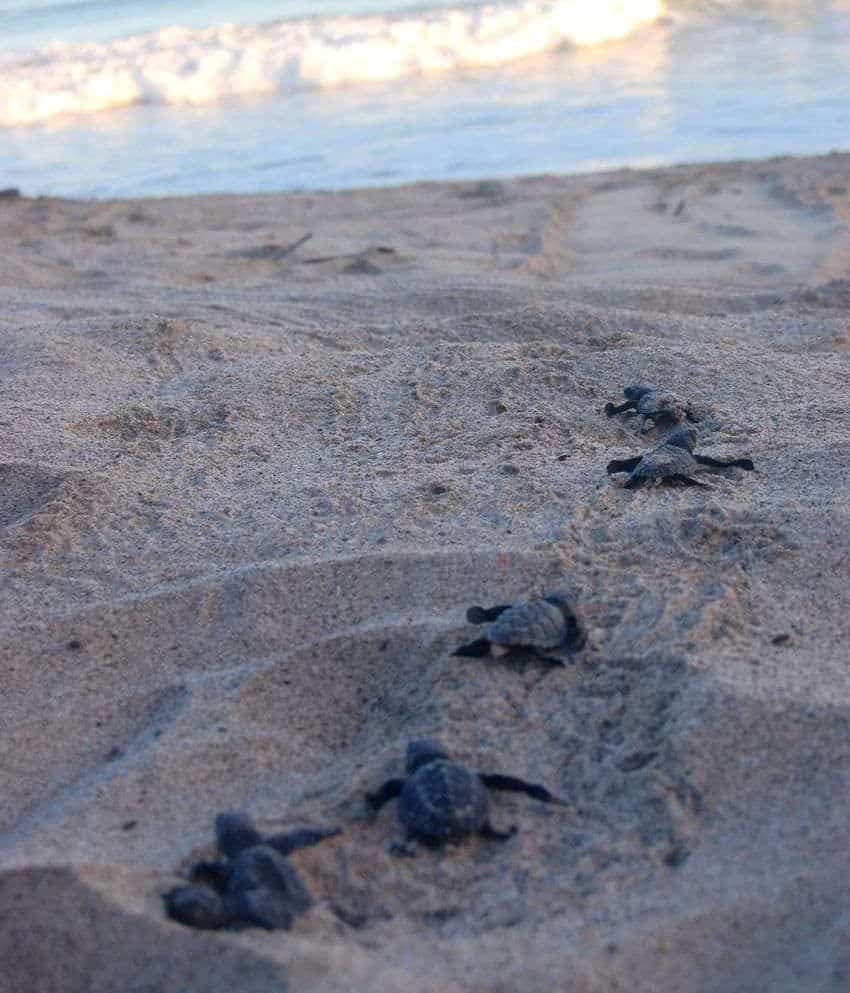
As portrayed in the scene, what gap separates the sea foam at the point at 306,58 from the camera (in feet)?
36.7

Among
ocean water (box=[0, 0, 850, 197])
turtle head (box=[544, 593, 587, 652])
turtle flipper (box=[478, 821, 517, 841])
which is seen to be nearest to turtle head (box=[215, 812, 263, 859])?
turtle flipper (box=[478, 821, 517, 841])

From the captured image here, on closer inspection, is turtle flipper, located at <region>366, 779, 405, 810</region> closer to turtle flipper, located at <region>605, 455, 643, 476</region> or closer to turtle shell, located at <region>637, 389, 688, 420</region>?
turtle flipper, located at <region>605, 455, 643, 476</region>

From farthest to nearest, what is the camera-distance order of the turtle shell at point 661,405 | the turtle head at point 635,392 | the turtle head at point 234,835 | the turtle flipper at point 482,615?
1. the turtle head at point 635,392
2. the turtle shell at point 661,405
3. the turtle flipper at point 482,615
4. the turtle head at point 234,835

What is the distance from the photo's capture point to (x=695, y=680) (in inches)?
69.6

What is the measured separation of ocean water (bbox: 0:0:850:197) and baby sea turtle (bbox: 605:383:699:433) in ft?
13.7

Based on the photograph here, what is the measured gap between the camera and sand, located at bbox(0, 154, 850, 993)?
4.53 feet

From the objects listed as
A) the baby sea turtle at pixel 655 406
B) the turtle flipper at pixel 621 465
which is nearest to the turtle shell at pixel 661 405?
the baby sea turtle at pixel 655 406

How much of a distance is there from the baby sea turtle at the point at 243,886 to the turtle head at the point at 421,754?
17cm

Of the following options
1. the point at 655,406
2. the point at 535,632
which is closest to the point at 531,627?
the point at 535,632

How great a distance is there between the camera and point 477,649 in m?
1.87

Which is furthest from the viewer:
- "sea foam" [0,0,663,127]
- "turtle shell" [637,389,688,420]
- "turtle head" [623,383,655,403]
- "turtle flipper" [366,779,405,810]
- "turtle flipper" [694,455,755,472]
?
"sea foam" [0,0,663,127]

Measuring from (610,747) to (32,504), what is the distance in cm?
139

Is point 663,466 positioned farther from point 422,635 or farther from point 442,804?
point 442,804

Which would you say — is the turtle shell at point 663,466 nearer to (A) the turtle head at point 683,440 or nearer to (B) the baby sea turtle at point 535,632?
(A) the turtle head at point 683,440
